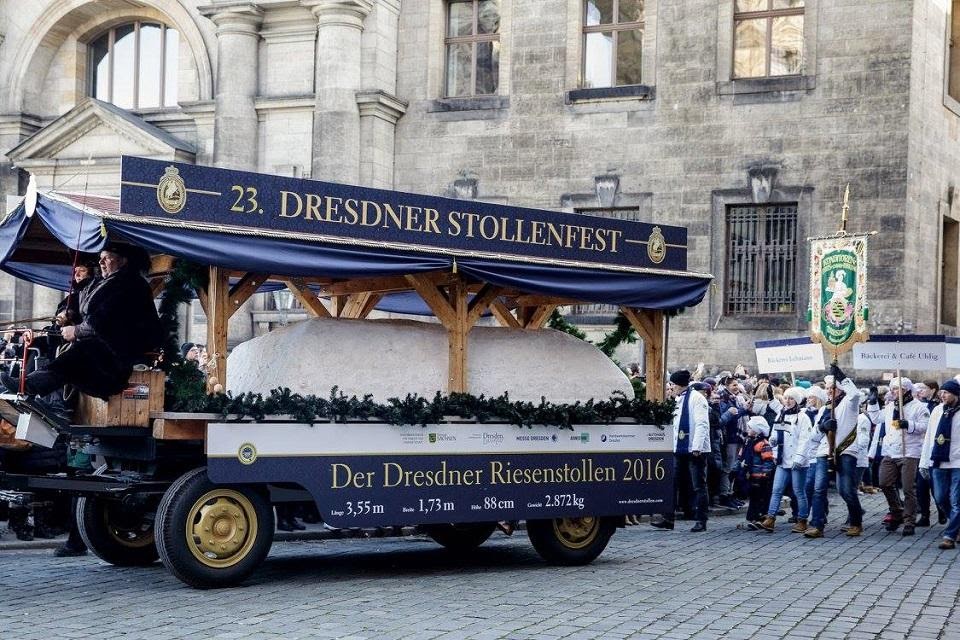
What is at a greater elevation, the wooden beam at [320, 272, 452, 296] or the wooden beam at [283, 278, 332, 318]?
the wooden beam at [320, 272, 452, 296]

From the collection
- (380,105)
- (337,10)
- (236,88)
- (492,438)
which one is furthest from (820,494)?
(236,88)

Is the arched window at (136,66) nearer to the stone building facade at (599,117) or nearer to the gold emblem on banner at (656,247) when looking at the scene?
the stone building facade at (599,117)

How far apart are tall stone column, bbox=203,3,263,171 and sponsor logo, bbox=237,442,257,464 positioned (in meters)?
15.3

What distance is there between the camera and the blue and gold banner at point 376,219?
988 cm

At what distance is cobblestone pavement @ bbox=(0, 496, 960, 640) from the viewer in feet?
28.0

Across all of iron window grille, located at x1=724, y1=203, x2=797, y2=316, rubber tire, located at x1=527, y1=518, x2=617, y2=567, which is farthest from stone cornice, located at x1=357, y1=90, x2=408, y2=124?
rubber tire, located at x1=527, y1=518, x2=617, y2=567

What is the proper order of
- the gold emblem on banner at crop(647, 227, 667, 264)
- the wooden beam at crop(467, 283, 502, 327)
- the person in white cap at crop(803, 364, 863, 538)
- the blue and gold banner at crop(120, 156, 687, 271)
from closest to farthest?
1. the blue and gold banner at crop(120, 156, 687, 271)
2. the wooden beam at crop(467, 283, 502, 327)
3. the gold emblem on banner at crop(647, 227, 667, 264)
4. the person in white cap at crop(803, 364, 863, 538)

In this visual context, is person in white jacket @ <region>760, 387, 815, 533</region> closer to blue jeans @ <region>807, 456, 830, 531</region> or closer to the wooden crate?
blue jeans @ <region>807, 456, 830, 531</region>

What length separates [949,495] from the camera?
49.3 ft

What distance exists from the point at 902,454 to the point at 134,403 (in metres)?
9.98

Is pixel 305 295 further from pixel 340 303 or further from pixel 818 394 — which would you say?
pixel 818 394

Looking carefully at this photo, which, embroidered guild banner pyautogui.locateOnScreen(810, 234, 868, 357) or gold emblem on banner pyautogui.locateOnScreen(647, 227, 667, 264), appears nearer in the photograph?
gold emblem on banner pyautogui.locateOnScreen(647, 227, 667, 264)

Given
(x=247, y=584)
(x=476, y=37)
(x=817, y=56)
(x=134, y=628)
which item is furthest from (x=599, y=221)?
(x=476, y=37)

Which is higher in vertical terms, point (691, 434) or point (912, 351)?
point (912, 351)
